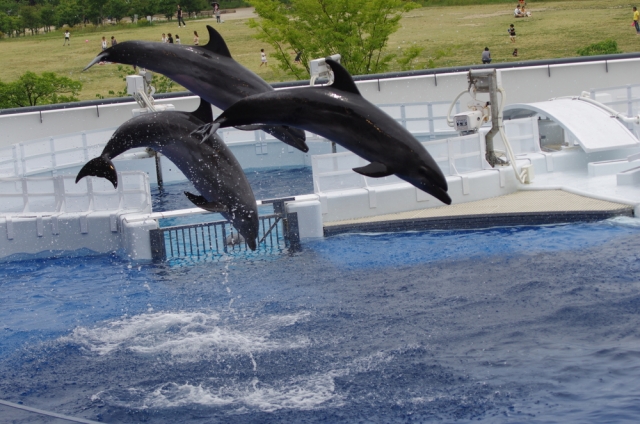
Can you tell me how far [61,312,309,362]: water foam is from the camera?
11516 millimetres

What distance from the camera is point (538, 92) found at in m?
27.9

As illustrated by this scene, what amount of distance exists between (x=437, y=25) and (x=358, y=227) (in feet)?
163

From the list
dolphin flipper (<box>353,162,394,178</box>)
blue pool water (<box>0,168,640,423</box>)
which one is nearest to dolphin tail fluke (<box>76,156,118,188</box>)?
blue pool water (<box>0,168,640,423</box>)

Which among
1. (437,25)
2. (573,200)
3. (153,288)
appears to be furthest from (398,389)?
(437,25)

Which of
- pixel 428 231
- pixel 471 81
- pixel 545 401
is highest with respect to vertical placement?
pixel 471 81

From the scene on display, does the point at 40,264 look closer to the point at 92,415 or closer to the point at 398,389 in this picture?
the point at 92,415

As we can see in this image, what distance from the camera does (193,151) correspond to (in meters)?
6.89

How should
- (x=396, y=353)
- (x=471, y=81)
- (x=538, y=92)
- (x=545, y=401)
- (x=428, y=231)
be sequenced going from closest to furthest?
(x=545, y=401) < (x=396, y=353) < (x=428, y=231) < (x=471, y=81) < (x=538, y=92)

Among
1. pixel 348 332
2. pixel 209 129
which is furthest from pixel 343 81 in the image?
pixel 348 332

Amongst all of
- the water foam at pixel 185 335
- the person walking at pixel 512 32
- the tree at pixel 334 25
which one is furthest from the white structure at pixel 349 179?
the person walking at pixel 512 32

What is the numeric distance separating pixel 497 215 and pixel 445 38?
144 feet

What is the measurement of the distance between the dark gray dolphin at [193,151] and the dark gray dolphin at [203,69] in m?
0.41

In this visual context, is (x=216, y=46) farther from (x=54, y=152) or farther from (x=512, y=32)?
(x=512, y=32)

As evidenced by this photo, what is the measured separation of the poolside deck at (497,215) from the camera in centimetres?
1598
